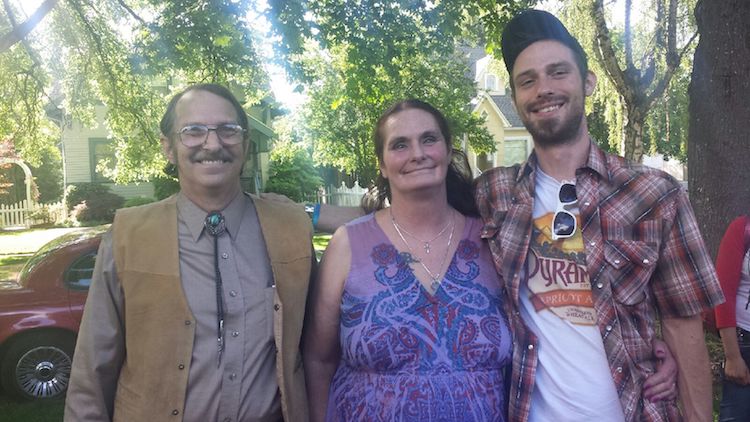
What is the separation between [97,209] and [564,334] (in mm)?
22298

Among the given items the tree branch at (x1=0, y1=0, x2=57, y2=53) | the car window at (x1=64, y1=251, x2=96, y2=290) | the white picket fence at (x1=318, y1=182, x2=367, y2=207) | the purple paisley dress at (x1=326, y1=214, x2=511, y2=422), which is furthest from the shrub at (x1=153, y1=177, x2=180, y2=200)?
the purple paisley dress at (x1=326, y1=214, x2=511, y2=422)

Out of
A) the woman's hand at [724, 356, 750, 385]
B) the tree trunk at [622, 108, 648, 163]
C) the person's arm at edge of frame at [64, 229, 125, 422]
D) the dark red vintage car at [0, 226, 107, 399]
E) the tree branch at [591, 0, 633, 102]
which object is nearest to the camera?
the person's arm at edge of frame at [64, 229, 125, 422]

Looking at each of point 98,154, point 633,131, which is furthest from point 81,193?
point 633,131

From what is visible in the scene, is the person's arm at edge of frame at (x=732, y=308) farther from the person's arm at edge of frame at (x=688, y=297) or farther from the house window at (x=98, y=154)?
the house window at (x=98, y=154)

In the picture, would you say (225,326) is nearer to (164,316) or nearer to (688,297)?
(164,316)

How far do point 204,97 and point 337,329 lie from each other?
1075mm

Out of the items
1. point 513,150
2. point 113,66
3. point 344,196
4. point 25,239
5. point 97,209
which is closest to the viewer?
point 113,66

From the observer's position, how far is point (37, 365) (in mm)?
6070

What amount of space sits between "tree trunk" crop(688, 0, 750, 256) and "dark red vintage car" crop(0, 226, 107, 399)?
6.03m

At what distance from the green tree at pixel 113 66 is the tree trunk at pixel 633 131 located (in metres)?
7.57

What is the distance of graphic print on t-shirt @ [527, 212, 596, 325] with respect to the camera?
2.25m

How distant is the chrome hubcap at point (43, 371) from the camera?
6051mm

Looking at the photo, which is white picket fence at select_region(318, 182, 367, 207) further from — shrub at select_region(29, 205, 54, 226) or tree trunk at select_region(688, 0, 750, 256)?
tree trunk at select_region(688, 0, 750, 256)

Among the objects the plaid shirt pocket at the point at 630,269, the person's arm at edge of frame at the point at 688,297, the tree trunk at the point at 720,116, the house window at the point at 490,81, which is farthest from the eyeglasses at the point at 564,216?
the house window at the point at 490,81
